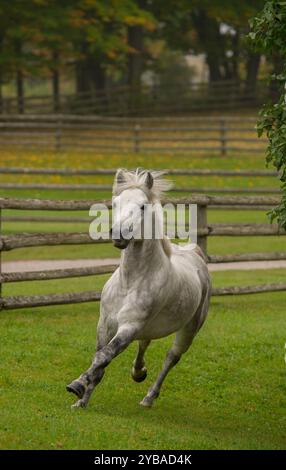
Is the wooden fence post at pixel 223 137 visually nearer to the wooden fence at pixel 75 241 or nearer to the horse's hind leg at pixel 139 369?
the wooden fence at pixel 75 241

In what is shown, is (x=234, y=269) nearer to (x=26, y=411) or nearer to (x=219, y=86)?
(x=26, y=411)

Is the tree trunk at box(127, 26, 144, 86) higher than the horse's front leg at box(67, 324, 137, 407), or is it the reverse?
the tree trunk at box(127, 26, 144, 86)

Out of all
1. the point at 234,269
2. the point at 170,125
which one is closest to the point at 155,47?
the point at 170,125

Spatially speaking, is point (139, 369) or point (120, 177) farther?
point (139, 369)

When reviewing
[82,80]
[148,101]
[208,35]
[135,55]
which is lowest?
[148,101]

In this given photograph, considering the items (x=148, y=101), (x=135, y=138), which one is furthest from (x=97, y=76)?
Result: (x=135, y=138)

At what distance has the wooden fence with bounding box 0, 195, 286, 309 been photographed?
1253 cm

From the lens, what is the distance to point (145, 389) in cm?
994

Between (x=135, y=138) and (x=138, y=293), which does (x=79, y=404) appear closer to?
(x=138, y=293)

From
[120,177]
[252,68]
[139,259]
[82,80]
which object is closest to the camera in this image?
[120,177]

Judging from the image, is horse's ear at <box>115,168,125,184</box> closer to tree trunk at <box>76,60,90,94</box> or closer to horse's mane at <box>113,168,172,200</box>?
horse's mane at <box>113,168,172,200</box>

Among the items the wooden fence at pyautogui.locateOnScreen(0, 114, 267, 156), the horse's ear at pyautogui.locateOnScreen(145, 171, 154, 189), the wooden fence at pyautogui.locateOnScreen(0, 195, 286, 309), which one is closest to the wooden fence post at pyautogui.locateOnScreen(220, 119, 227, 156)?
the wooden fence at pyautogui.locateOnScreen(0, 114, 267, 156)

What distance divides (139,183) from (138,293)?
0.89 metres

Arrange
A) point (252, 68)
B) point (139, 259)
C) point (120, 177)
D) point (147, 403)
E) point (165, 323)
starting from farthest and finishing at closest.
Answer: point (252, 68) → point (147, 403) → point (165, 323) → point (139, 259) → point (120, 177)
